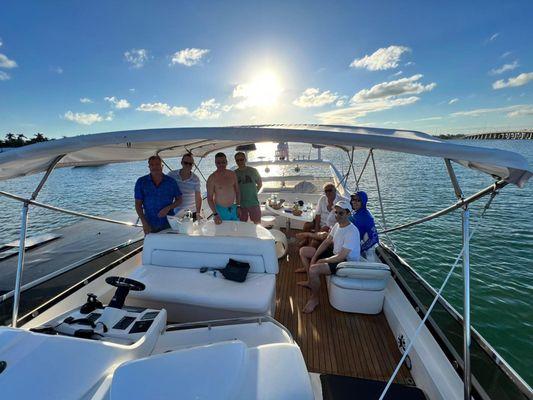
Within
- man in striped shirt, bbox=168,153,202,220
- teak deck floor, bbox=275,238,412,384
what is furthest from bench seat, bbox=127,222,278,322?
man in striped shirt, bbox=168,153,202,220

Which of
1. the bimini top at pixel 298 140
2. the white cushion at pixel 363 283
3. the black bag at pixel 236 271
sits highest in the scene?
the bimini top at pixel 298 140

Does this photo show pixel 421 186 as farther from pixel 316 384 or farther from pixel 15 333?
pixel 15 333

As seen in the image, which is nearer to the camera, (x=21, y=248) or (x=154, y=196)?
(x=21, y=248)

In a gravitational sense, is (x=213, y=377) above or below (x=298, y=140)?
below

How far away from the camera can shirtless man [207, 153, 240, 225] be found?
326cm

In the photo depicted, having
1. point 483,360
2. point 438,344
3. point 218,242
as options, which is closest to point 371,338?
point 438,344

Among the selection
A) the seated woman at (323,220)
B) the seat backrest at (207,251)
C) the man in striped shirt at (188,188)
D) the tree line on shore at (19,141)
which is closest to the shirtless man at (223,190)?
the man in striped shirt at (188,188)

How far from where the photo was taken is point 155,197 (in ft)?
9.47

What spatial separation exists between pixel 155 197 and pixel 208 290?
1.36 m

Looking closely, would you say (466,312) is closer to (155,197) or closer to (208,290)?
(208,290)

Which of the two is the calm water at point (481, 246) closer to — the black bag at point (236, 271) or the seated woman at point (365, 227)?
the seated woman at point (365, 227)

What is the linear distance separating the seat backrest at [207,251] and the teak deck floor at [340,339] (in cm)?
59

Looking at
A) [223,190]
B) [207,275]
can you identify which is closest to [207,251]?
[207,275]

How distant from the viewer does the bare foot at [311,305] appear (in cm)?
254
